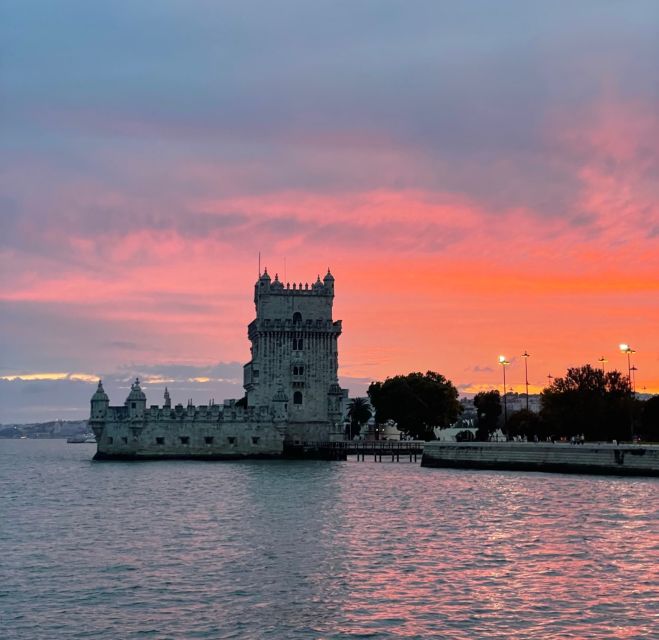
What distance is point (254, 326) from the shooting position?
384 ft

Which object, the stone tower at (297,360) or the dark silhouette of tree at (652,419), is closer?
the dark silhouette of tree at (652,419)

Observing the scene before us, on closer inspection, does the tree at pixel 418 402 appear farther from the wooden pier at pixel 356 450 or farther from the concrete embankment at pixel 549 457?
the concrete embankment at pixel 549 457

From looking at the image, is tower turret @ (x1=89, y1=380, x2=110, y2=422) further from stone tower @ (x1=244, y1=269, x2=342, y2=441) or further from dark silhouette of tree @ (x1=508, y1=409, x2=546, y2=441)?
dark silhouette of tree @ (x1=508, y1=409, x2=546, y2=441)

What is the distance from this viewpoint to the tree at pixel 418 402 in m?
140

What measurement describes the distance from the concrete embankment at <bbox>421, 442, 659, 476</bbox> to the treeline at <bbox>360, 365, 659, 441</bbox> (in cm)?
1423

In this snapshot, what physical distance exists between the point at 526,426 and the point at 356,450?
93.6 ft

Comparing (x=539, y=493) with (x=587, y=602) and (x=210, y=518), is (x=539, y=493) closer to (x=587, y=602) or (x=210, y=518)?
(x=210, y=518)

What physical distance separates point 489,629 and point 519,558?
37.2 ft

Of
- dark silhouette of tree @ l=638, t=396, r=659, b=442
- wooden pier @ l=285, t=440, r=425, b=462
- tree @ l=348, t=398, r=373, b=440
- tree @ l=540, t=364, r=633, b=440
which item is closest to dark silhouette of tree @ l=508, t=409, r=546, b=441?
wooden pier @ l=285, t=440, r=425, b=462

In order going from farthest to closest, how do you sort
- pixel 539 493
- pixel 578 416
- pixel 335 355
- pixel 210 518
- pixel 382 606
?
pixel 335 355 < pixel 578 416 < pixel 539 493 < pixel 210 518 < pixel 382 606

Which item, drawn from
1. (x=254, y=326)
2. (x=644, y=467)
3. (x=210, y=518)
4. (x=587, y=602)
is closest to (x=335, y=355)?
(x=254, y=326)

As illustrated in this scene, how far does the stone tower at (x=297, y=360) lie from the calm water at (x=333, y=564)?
47919mm

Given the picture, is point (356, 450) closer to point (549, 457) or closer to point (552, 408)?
point (552, 408)

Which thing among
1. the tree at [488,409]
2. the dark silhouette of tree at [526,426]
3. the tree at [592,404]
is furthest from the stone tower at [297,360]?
the tree at [488,409]
